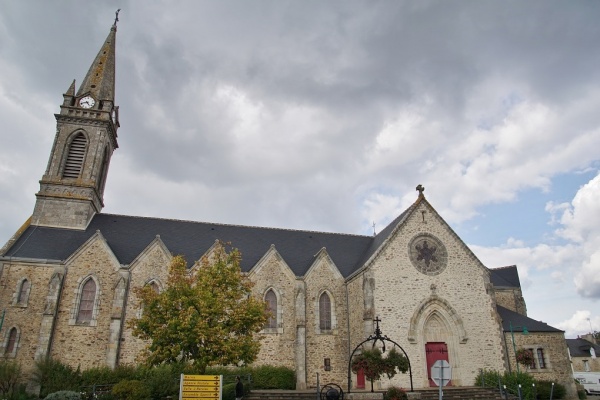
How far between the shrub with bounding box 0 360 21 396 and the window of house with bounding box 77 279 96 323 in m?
4.44

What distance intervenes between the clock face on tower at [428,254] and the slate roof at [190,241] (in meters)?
4.54

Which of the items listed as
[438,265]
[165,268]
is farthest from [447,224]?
[165,268]

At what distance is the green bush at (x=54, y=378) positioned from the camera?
58.8 feet

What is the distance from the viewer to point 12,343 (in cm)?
2133

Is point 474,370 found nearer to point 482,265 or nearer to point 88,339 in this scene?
point 482,265

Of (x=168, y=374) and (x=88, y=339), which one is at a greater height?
(x=88, y=339)

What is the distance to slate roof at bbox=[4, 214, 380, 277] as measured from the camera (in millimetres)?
24562

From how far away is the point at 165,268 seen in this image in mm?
24469

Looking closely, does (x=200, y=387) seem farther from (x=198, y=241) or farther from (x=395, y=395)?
(x=198, y=241)

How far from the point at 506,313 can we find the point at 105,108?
3151 cm

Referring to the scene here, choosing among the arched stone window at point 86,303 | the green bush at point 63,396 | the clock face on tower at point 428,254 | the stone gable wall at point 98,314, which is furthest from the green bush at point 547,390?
Result: the arched stone window at point 86,303

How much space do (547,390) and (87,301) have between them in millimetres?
25861

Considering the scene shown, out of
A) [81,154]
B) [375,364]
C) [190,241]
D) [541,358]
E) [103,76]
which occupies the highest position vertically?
[103,76]

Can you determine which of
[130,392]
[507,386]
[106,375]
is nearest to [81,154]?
[106,375]
